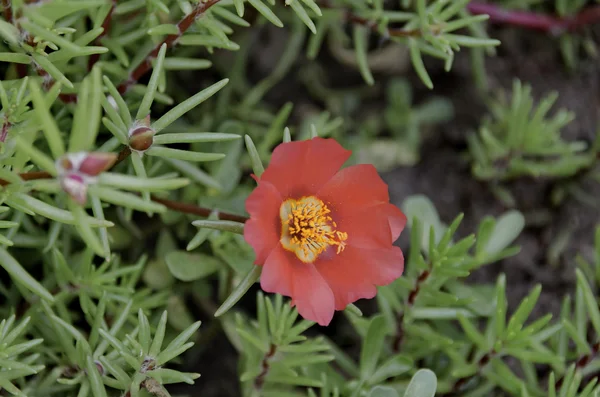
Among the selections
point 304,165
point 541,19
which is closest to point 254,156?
point 304,165

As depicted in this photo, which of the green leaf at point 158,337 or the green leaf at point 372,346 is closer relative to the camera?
the green leaf at point 158,337

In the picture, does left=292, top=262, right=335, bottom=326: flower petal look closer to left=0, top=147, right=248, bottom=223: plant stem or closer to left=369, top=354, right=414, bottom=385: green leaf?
left=0, top=147, right=248, bottom=223: plant stem

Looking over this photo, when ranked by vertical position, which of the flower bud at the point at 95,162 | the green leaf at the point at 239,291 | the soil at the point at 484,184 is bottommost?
the soil at the point at 484,184

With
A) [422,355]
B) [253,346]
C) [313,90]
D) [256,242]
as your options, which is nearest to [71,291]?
[253,346]

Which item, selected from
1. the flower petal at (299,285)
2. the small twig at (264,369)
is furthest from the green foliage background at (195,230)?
the flower petal at (299,285)

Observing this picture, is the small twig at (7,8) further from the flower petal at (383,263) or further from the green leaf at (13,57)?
the flower petal at (383,263)

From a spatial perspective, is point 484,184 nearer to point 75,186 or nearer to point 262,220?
point 262,220

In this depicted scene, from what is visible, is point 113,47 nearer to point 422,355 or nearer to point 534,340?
point 422,355
